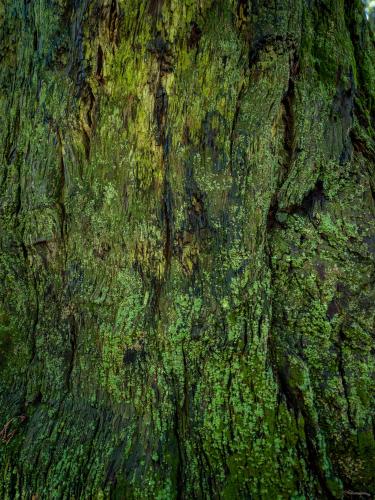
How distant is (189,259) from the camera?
92.6 inches

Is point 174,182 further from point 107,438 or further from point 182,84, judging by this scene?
point 107,438

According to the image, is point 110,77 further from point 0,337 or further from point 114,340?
point 0,337

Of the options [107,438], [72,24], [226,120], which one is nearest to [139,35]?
[72,24]

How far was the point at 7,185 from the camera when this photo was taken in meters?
2.76

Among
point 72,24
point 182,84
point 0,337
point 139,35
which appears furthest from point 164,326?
point 72,24

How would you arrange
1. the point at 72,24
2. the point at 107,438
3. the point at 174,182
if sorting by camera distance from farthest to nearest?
the point at 72,24
the point at 174,182
the point at 107,438

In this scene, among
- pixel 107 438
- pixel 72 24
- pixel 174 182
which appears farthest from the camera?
pixel 72 24

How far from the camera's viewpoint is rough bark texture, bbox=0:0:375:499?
215 cm

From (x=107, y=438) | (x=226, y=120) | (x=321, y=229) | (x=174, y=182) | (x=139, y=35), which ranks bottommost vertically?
(x=107, y=438)

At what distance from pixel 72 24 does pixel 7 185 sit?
3.44 feet

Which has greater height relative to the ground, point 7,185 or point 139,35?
point 139,35

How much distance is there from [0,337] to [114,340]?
0.82 metres

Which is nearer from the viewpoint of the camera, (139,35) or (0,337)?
(139,35)

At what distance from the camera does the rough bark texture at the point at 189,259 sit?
215 centimetres
